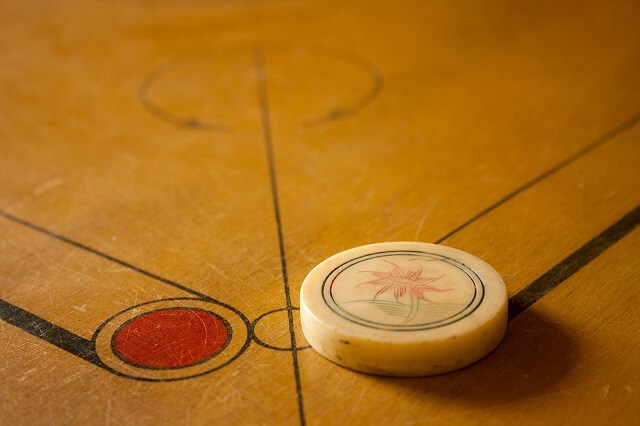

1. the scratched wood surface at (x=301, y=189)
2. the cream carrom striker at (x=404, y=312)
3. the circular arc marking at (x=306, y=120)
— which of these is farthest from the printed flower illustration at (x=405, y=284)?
the circular arc marking at (x=306, y=120)

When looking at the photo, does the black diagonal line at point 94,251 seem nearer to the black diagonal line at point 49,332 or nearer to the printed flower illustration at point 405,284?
the black diagonal line at point 49,332

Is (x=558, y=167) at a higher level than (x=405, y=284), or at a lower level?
lower

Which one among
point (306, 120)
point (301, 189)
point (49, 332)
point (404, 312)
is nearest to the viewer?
point (404, 312)

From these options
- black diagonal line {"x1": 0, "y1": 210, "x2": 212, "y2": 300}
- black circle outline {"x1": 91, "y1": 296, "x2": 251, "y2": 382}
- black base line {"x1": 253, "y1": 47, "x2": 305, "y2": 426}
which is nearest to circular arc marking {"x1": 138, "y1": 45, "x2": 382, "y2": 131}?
black base line {"x1": 253, "y1": 47, "x2": 305, "y2": 426}

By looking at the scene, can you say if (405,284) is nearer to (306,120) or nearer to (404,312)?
(404,312)

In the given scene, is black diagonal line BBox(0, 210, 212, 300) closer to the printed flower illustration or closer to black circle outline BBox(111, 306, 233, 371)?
black circle outline BBox(111, 306, 233, 371)

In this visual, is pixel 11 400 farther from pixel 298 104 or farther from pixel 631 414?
pixel 298 104

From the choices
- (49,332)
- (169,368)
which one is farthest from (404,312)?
(49,332)
